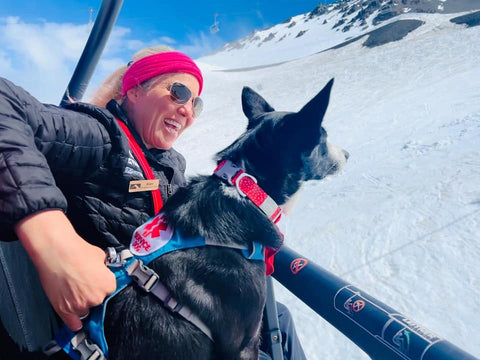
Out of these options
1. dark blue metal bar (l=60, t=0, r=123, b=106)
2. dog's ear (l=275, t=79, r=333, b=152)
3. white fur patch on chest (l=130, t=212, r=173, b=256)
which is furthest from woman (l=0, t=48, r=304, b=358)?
dark blue metal bar (l=60, t=0, r=123, b=106)

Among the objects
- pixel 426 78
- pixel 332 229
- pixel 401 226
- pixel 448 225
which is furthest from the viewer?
pixel 426 78

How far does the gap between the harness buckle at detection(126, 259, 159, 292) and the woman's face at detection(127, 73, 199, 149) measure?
804mm

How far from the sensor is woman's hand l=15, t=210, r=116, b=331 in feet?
3.29

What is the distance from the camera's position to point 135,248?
160 centimetres

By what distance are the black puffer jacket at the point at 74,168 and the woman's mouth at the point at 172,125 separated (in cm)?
20

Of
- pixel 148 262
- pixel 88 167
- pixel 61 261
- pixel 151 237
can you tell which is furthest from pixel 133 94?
pixel 61 261

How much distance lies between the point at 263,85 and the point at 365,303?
2123cm

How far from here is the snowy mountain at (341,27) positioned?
29.7 meters

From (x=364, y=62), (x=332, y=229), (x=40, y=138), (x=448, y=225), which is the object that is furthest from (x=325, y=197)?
(x=364, y=62)

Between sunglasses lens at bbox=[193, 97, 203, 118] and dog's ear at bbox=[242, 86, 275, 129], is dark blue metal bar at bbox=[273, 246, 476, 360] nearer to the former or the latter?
sunglasses lens at bbox=[193, 97, 203, 118]

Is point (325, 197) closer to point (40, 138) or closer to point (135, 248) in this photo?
point (135, 248)

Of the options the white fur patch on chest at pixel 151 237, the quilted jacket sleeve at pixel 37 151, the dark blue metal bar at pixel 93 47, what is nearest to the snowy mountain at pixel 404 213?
the white fur patch on chest at pixel 151 237

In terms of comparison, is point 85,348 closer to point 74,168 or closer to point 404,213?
point 74,168

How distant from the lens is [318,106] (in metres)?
1.85
